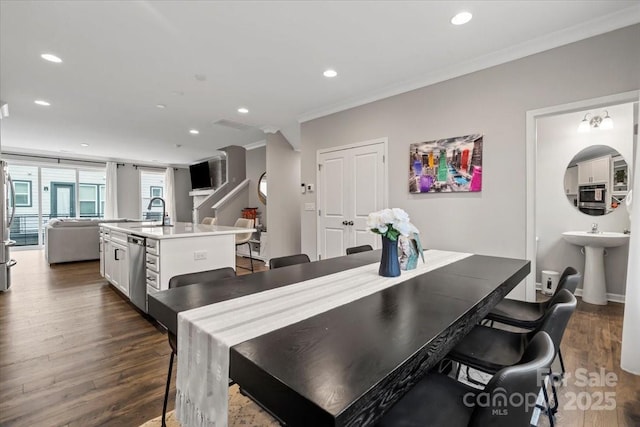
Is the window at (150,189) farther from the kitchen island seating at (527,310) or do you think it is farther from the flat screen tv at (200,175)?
the kitchen island seating at (527,310)

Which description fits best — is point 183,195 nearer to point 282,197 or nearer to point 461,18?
point 282,197

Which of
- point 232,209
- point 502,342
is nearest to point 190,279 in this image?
point 502,342

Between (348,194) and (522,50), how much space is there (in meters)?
2.39

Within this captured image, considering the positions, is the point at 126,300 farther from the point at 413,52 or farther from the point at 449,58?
the point at 449,58

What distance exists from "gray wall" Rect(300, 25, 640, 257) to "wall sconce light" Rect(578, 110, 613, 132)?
166 centimetres

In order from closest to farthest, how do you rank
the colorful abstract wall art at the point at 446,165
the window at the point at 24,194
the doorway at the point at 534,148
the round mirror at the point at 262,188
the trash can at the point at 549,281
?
the doorway at the point at 534,148 < the colorful abstract wall art at the point at 446,165 < the trash can at the point at 549,281 < the round mirror at the point at 262,188 < the window at the point at 24,194

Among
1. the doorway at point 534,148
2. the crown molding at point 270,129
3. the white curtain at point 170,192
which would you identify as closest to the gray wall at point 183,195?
the white curtain at point 170,192

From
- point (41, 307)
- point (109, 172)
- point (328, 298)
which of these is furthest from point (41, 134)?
point (328, 298)

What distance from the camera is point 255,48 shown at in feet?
8.98

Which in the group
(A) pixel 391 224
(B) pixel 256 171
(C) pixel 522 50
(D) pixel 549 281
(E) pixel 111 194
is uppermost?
(C) pixel 522 50

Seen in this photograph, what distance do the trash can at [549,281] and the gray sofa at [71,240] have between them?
762 centimetres

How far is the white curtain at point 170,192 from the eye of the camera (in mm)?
9969

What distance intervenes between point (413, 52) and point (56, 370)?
3.90 m

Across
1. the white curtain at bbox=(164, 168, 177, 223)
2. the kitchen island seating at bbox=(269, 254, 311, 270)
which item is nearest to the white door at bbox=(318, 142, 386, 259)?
the kitchen island seating at bbox=(269, 254, 311, 270)
